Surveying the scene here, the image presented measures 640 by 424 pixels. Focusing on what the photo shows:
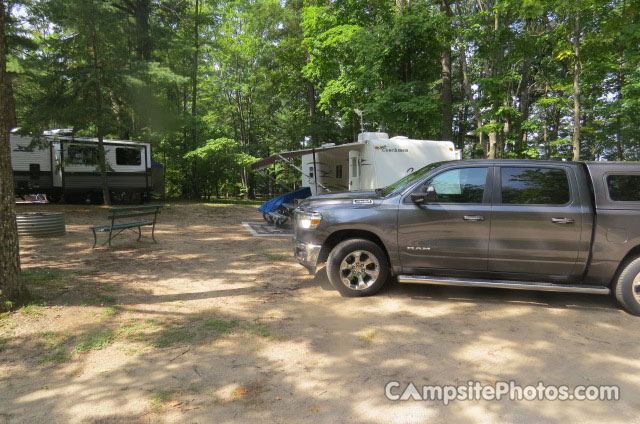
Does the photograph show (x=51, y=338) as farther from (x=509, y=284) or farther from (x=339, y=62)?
(x=339, y=62)

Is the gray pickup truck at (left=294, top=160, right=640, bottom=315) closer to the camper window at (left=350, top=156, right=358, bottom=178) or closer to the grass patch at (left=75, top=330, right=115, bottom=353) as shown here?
the grass patch at (left=75, top=330, right=115, bottom=353)

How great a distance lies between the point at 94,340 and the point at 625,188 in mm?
6105

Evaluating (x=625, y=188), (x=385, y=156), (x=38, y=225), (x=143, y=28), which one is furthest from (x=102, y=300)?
(x=143, y=28)

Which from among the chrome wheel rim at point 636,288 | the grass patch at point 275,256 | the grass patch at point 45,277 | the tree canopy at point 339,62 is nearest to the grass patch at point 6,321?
the grass patch at point 45,277

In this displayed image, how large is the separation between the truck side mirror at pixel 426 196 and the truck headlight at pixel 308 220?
4.21 ft

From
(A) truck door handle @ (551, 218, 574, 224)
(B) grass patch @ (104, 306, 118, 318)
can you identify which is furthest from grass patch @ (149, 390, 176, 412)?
(A) truck door handle @ (551, 218, 574, 224)

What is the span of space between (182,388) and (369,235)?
9.88ft

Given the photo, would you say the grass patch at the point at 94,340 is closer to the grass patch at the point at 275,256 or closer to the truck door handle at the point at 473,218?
the grass patch at the point at 275,256

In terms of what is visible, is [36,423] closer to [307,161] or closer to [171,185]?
[307,161]

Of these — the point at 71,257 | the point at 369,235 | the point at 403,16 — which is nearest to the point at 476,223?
the point at 369,235

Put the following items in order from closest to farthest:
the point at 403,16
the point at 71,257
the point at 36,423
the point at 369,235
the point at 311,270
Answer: the point at 36,423, the point at 369,235, the point at 311,270, the point at 71,257, the point at 403,16

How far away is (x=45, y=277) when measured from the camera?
574 cm

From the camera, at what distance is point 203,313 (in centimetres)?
459

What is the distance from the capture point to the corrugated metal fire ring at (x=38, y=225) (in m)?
8.91
